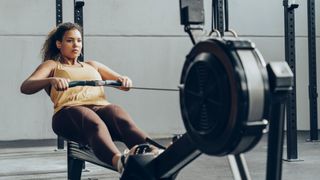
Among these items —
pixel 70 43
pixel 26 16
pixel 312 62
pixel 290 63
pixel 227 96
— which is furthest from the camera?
pixel 26 16

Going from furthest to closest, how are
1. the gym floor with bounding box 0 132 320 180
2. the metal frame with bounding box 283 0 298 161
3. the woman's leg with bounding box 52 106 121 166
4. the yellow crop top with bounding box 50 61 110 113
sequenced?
the metal frame with bounding box 283 0 298 161 → the gym floor with bounding box 0 132 320 180 → the yellow crop top with bounding box 50 61 110 113 → the woman's leg with bounding box 52 106 121 166

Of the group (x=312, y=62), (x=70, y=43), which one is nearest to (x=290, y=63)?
(x=312, y=62)

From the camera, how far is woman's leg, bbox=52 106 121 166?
200 centimetres

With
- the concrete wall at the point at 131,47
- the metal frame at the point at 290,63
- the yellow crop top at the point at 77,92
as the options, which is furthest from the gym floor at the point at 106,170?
the yellow crop top at the point at 77,92

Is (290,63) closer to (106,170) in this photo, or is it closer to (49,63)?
(106,170)

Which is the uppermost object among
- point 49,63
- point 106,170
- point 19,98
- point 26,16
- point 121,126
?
point 26,16

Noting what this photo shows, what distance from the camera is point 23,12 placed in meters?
5.02

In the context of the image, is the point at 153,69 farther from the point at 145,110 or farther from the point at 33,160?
the point at 33,160

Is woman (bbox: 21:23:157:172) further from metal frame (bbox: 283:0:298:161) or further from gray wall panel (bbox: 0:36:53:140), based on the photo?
gray wall panel (bbox: 0:36:53:140)

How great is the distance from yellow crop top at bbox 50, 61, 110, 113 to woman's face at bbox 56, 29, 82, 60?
6 cm

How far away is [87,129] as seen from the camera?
2.11 m

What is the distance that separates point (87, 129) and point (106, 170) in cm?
148

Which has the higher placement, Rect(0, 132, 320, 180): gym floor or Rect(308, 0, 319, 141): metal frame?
Rect(308, 0, 319, 141): metal frame

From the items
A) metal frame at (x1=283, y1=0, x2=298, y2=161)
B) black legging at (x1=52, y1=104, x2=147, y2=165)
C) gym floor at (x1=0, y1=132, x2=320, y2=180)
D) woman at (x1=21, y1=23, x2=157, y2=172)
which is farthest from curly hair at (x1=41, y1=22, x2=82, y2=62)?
metal frame at (x1=283, y1=0, x2=298, y2=161)
